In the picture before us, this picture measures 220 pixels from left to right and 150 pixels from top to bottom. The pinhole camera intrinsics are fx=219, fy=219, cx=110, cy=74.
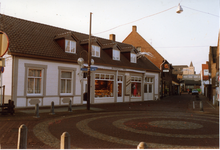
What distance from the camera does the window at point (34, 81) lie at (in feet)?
55.8

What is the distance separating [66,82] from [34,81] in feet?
9.91

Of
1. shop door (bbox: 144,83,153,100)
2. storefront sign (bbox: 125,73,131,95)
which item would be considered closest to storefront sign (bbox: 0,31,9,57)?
storefront sign (bbox: 125,73,131,95)

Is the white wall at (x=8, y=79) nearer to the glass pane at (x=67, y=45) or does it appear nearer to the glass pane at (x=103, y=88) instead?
the glass pane at (x=67, y=45)

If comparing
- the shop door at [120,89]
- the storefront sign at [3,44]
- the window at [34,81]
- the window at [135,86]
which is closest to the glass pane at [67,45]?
the window at [34,81]

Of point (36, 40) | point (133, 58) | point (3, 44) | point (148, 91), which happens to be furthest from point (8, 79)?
point (148, 91)

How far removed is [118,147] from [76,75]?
46.9ft

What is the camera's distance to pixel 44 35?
20141mm

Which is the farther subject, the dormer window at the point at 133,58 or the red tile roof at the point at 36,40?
the dormer window at the point at 133,58

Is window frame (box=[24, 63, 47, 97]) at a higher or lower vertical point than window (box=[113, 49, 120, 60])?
lower

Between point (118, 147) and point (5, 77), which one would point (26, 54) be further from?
point (118, 147)

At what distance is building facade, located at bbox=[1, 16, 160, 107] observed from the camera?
16.3 m

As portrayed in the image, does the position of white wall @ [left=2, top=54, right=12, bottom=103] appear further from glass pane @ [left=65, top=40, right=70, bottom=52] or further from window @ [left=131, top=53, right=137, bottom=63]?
window @ [left=131, top=53, right=137, bottom=63]

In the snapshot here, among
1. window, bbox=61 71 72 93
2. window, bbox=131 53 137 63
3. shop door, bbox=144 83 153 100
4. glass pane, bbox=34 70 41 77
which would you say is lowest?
shop door, bbox=144 83 153 100

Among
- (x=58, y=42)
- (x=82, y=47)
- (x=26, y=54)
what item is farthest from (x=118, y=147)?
(x=82, y=47)
